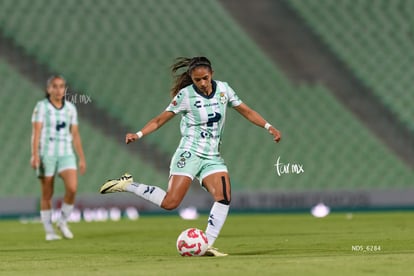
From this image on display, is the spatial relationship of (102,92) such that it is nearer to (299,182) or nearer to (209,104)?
(299,182)

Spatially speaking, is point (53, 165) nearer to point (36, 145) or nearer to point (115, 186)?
point (36, 145)

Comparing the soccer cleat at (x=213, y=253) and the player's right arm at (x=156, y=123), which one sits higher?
the player's right arm at (x=156, y=123)

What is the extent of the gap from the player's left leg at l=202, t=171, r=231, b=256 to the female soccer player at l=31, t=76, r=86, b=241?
3.03m

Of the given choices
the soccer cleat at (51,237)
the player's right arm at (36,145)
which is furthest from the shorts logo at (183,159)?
the soccer cleat at (51,237)

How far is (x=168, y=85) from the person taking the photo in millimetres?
17312

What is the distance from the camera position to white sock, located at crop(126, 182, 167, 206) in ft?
27.0

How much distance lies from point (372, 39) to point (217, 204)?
34.6 ft

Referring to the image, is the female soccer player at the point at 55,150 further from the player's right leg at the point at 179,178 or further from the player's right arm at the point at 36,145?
the player's right leg at the point at 179,178

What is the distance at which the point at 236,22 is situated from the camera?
17688 mm

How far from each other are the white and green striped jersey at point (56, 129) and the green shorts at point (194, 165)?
9.44 ft

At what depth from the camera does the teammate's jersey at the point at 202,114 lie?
809cm

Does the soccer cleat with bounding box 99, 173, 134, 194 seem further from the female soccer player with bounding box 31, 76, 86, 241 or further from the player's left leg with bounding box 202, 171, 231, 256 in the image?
the female soccer player with bounding box 31, 76, 86, 241

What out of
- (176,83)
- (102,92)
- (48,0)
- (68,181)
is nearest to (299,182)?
(102,92)

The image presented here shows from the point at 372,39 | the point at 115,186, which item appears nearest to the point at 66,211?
the point at 115,186
